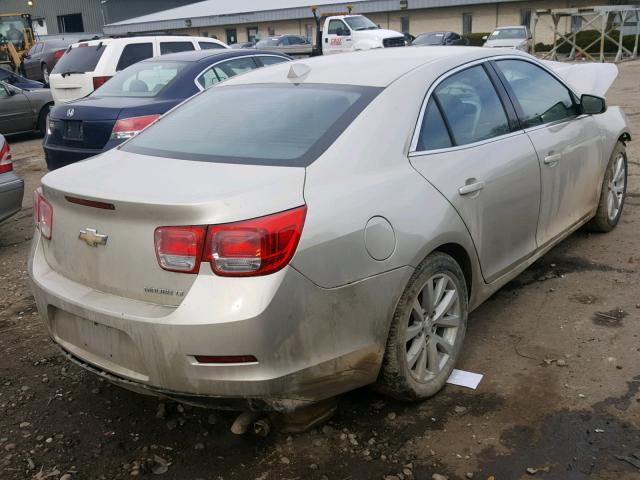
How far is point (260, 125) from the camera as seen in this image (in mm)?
3207

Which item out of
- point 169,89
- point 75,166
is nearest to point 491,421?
point 75,166

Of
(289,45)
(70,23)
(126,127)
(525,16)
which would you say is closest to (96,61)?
(126,127)

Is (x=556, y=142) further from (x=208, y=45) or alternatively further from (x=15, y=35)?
(x=15, y=35)

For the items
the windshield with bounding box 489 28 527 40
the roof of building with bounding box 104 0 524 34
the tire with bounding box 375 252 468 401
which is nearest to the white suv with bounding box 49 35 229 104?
the tire with bounding box 375 252 468 401

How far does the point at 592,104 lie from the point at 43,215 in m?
3.58

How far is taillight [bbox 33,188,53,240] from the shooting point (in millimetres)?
2980

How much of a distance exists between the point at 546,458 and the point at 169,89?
5.84 m

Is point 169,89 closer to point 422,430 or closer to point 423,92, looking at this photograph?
point 423,92

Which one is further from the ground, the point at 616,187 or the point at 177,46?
the point at 177,46

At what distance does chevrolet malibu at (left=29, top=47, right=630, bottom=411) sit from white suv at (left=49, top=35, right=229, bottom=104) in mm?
7109

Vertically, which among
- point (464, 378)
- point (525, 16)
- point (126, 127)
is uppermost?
point (525, 16)

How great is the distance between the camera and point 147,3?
5797cm

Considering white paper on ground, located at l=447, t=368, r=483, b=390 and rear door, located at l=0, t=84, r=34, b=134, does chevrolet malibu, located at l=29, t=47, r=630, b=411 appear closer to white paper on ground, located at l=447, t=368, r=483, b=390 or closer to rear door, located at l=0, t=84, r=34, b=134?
white paper on ground, located at l=447, t=368, r=483, b=390

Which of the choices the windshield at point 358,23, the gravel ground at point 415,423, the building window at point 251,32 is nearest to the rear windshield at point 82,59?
the gravel ground at point 415,423
